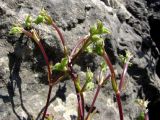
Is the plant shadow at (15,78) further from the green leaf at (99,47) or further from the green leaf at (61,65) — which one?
the green leaf at (99,47)

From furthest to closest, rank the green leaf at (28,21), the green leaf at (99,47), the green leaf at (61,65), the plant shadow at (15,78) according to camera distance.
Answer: the green leaf at (28,21)
the plant shadow at (15,78)
the green leaf at (61,65)
the green leaf at (99,47)

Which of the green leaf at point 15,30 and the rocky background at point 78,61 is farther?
the rocky background at point 78,61

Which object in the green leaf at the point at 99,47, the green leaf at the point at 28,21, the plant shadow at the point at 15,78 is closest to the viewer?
the green leaf at the point at 99,47

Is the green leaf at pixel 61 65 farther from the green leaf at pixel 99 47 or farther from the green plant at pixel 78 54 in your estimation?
the green leaf at pixel 99 47

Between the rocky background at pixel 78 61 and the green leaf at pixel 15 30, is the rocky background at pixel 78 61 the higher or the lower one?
the lower one

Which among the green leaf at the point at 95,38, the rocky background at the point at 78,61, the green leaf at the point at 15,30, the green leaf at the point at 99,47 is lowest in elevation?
the rocky background at the point at 78,61

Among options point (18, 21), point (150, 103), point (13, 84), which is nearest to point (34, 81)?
point (13, 84)

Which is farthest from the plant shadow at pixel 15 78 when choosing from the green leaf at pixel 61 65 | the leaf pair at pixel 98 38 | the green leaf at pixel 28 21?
the leaf pair at pixel 98 38

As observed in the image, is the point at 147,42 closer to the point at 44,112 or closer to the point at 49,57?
the point at 49,57
